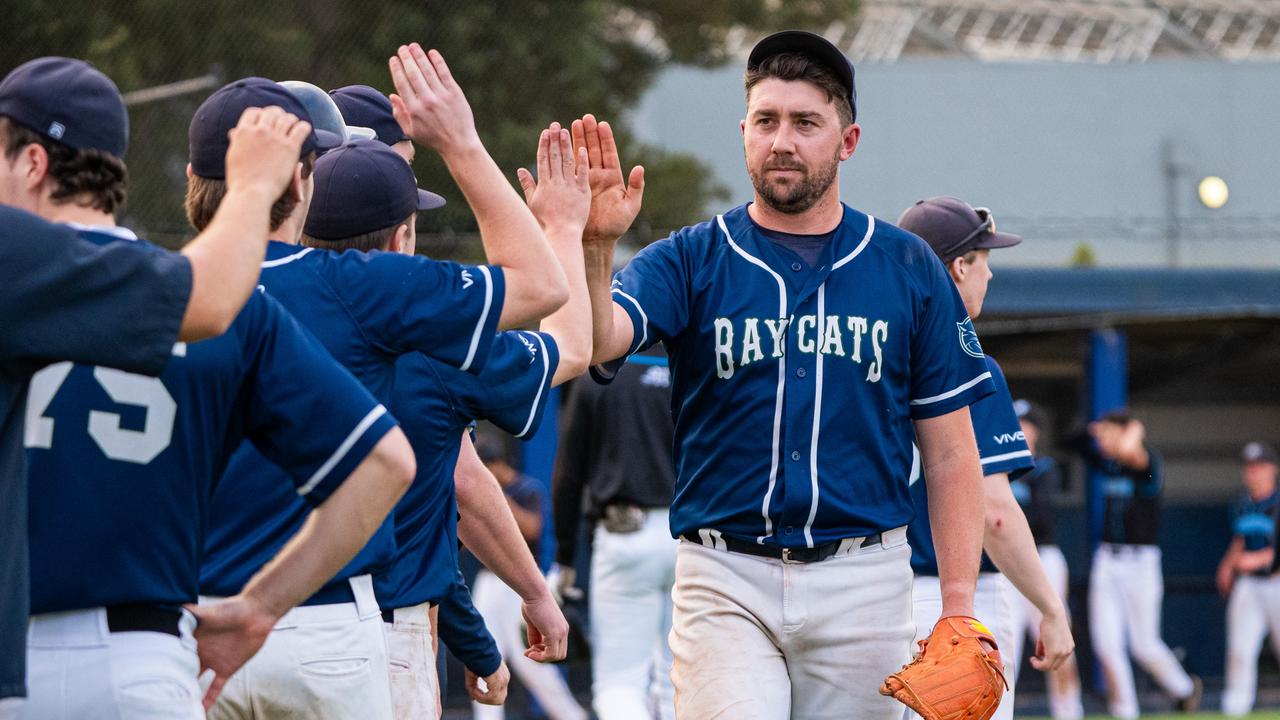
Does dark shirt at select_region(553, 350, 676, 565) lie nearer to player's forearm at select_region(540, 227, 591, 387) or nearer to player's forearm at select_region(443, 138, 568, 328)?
player's forearm at select_region(540, 227, 591, 387)

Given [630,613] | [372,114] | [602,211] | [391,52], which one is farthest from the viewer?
[391,52]

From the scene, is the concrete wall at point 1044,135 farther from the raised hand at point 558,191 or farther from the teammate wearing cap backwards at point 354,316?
the teammate wearing cap backwards at point 354,316

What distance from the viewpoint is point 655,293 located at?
3.80 m

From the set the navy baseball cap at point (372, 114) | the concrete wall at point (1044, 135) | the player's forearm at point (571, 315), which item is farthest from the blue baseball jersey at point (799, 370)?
the concrete wall at point (1044, 135)

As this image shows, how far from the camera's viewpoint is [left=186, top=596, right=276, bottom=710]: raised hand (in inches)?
102

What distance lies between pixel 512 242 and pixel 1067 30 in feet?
54.4

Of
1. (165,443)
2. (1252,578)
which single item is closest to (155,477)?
(165,443)

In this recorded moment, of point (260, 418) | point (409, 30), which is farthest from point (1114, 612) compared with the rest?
point (260, 418)

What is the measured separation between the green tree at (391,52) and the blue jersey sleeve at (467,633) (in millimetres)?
7808

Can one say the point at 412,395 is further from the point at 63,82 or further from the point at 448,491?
the point at 63,82

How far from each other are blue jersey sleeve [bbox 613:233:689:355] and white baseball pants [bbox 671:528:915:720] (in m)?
0.56

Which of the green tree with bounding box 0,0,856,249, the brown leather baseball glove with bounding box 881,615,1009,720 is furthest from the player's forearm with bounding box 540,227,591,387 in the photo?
the green tree with bounding box 0,0,856,249

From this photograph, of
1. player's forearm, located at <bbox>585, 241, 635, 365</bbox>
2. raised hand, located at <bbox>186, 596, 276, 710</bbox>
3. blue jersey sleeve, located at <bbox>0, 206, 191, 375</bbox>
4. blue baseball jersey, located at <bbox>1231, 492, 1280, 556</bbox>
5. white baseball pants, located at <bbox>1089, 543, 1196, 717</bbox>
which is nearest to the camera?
blue jersey sleeve, located at <bbox>0, 206, 191, 375</bbox>

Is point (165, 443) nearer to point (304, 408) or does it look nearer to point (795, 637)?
point (304, 408)
